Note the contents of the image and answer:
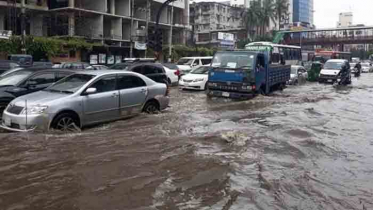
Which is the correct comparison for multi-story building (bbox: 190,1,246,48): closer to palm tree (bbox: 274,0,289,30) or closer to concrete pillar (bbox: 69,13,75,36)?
palm tree (bbox: 274,0,289,30)

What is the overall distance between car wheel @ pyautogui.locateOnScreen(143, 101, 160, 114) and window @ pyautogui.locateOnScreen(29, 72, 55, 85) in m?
2.77

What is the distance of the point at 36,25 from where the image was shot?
1891 inches

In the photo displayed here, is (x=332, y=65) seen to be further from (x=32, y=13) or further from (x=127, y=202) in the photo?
(x=32, y=13)

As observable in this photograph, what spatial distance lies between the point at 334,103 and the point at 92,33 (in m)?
37.5

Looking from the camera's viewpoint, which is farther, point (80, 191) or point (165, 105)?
point (165, 105)

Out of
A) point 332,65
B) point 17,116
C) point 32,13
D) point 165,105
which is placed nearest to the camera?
point 17,116

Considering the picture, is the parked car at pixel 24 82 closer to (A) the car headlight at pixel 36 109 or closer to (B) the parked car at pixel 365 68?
(A) the car headlight at pixel 36 109

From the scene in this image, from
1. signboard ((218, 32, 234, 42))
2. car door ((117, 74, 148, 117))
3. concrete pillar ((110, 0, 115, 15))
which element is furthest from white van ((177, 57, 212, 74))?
signboard ((218, 32, 234, 42))

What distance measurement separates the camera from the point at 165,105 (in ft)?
39.5

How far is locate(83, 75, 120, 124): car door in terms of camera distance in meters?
9.56

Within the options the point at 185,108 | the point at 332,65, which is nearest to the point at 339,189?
the point at 185,108

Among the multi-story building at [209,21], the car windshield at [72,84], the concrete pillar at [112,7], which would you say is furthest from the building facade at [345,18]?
the car windshield at [72,84]

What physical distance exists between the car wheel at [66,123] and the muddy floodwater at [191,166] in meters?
0.29

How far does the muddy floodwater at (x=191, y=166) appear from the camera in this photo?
17.4 ft
